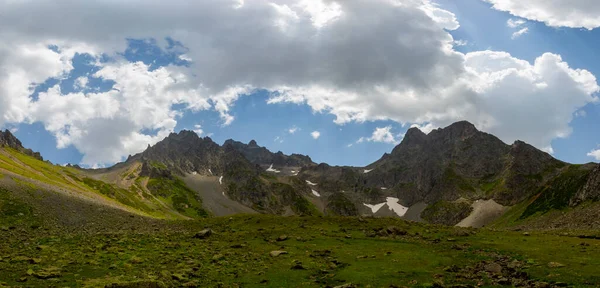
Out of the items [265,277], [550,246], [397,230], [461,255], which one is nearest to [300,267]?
[265,277]

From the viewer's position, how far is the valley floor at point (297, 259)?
3212 cm

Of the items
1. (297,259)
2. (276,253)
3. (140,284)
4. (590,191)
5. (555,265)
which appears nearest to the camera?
(140,284)

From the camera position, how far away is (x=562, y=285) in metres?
31.5

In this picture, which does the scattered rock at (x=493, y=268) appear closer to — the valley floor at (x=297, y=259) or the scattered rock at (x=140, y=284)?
the valley floor at (x=297, y=259)

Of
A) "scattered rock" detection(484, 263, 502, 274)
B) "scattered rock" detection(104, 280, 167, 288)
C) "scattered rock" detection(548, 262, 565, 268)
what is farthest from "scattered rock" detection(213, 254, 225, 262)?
"scattered rock" detection(548, 262, 565, 268)

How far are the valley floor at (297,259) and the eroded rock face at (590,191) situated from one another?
14229 cm

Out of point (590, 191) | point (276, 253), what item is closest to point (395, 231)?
point (276, 253)

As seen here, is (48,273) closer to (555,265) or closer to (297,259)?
(297,259)

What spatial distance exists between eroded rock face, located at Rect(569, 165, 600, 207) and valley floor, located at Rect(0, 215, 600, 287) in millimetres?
142291

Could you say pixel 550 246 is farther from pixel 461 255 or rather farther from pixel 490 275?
pixel 490 275

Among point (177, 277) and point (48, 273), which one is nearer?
point (48, 273)

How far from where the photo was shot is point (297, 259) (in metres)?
43.9

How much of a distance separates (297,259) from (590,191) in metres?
191

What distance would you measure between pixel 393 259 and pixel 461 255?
392 inches
